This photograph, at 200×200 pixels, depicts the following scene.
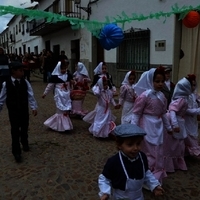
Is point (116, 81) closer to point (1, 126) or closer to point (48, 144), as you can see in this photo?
point (1, 126)

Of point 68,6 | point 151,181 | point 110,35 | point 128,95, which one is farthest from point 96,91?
point 68,6

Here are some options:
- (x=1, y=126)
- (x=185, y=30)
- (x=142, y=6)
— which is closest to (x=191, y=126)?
(x=1, y=126)

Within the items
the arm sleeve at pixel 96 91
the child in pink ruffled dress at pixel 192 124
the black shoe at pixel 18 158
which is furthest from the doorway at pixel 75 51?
the child in pink ruffled dress at pixel 192 124

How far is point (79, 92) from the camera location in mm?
7402

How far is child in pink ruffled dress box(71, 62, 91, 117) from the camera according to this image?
7.38 meters

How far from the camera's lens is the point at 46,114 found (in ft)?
26.0

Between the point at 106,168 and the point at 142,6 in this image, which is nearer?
the point at 106,168

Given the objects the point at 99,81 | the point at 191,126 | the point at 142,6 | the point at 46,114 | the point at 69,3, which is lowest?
the point at 46,114

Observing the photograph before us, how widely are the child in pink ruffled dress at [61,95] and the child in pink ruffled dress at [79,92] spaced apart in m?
1.16

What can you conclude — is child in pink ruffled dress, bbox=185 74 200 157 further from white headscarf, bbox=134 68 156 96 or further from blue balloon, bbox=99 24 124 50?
blue balloon, bbox=99 24 124 50

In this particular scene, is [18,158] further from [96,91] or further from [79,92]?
[79,92]

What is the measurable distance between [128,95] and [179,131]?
196 centimetres

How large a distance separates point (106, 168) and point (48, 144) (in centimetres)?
317

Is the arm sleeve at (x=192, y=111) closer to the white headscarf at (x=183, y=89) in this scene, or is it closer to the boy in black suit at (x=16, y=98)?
the white headscarf at (x=183, y=89)
